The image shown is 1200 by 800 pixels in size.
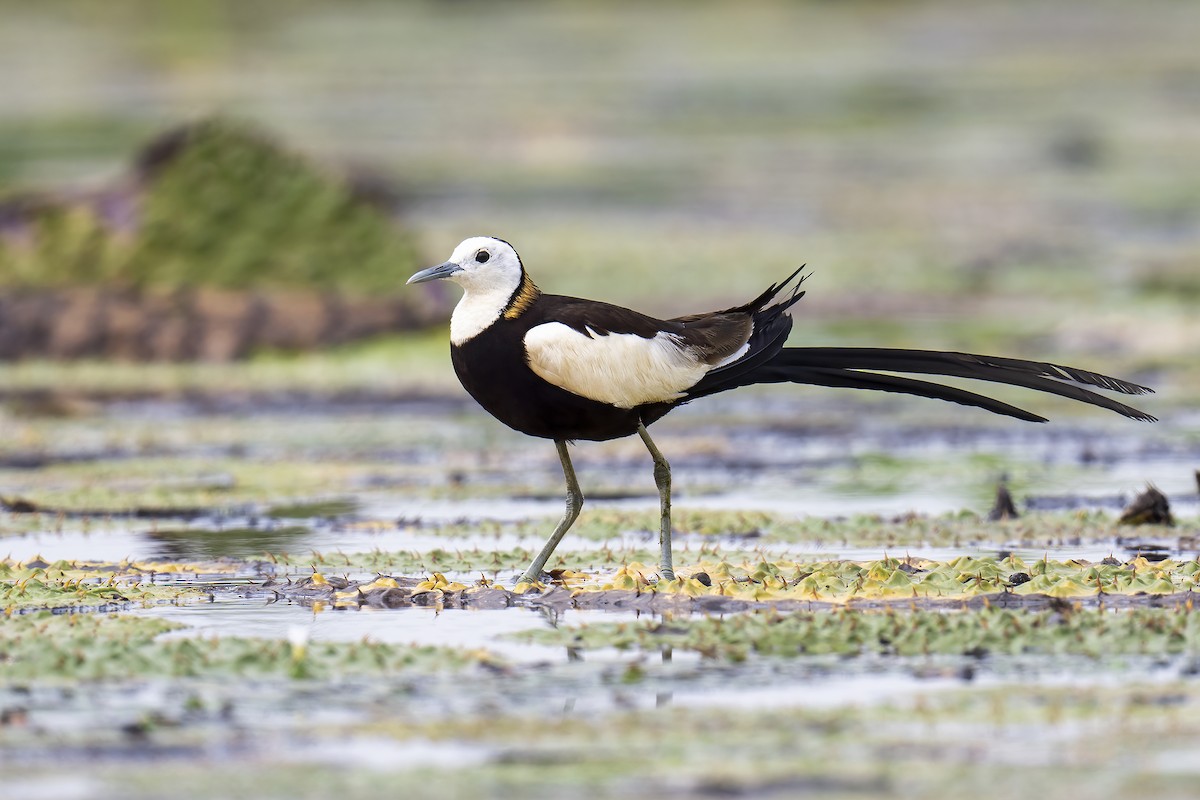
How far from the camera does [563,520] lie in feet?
25.3

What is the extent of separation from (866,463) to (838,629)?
4.85 meters

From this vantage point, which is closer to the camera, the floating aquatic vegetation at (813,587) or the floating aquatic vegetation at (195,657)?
the floating aquatic vegetation at (195,657)

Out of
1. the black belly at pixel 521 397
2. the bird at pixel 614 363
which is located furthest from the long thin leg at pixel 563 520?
the black belly at pixel 521 397

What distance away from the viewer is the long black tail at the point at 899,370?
25.5 ft

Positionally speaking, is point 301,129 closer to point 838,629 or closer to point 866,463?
point 866,463

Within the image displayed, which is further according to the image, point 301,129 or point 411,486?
point 301,129

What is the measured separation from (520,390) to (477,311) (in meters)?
0.30

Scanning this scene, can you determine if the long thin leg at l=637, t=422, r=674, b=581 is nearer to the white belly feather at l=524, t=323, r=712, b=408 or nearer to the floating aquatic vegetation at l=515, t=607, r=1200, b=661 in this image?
the white belly feather at l=524, t=323, r=712, b=408

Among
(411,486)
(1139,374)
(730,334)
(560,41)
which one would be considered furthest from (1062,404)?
(560,41)

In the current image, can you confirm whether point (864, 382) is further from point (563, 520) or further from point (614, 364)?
point (563, 520)

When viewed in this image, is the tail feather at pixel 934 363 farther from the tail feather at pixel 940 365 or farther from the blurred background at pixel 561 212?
the blurred background at pixel 561 212

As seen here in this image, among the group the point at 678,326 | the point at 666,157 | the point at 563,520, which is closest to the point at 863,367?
the point at 678,326

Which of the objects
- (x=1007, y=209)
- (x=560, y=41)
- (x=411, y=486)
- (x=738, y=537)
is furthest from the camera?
(x=560, y=41)

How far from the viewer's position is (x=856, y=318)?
17.0 metres
